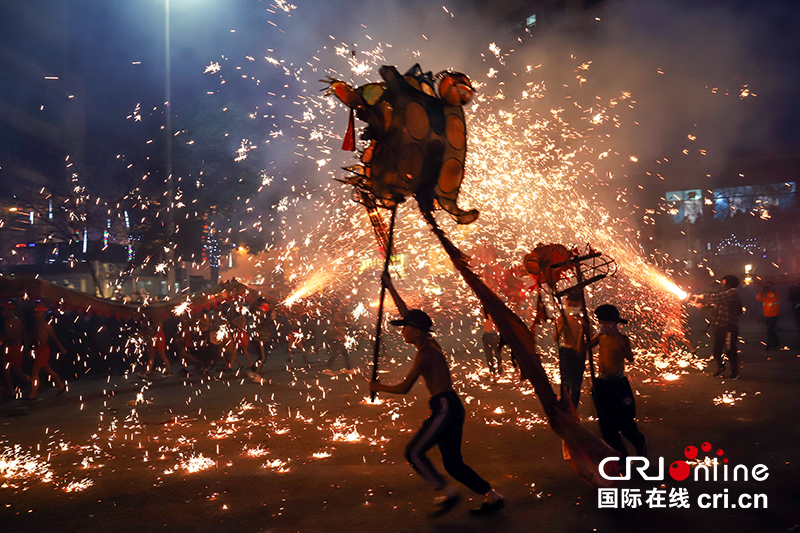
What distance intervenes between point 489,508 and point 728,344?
20.5 ft

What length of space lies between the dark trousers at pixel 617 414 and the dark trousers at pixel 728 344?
488 cm

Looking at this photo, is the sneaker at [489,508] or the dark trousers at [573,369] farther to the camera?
the dark trousers at [573,369]

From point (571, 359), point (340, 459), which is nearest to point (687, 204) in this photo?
point (571, 359)

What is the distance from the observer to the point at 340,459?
5043 mm

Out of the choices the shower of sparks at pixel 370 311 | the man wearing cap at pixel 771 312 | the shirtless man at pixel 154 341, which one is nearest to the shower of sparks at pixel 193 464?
the shower of sparks at pixel 370 311

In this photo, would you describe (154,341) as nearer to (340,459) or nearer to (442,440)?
(340,459)

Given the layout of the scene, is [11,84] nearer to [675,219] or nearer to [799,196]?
[675,219]

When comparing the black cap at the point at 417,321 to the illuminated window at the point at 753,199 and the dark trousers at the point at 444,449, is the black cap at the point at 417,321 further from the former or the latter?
the illuminated window at the point at 753,199

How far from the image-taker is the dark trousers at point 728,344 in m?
7.88

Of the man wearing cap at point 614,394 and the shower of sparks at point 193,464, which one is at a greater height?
the man wearing cap at point 614,394

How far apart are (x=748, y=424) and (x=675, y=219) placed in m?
33.0

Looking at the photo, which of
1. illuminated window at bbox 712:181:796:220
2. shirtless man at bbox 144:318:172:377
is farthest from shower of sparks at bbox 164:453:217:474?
illuminated window at bbox 712:181:796:220

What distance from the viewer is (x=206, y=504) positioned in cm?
404

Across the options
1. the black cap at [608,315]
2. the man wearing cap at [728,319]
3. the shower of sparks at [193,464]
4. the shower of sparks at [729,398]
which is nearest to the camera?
the black cap at [608,315]
